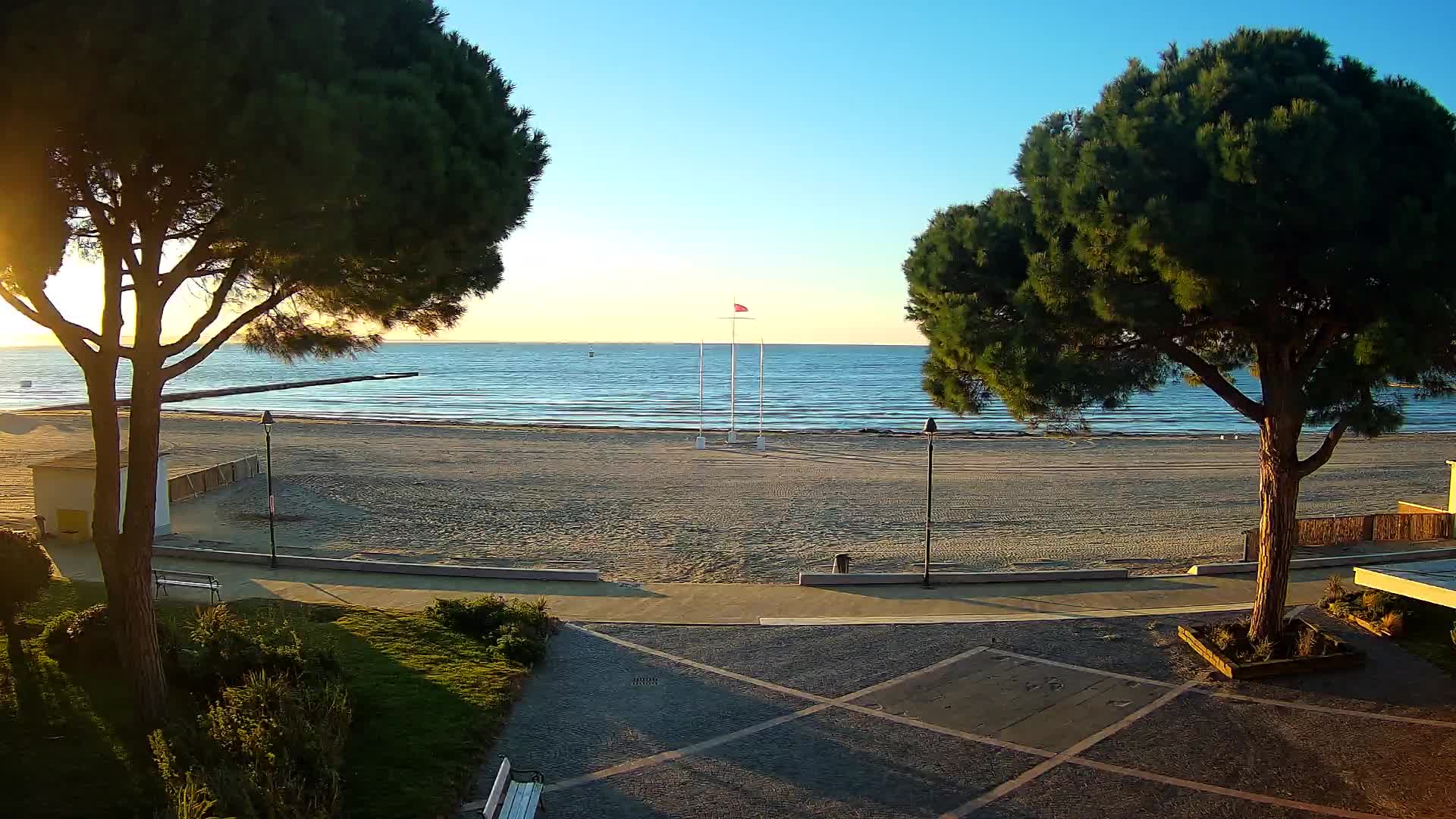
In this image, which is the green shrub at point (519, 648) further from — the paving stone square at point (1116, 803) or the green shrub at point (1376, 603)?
the green shrub at point (1376, 603)

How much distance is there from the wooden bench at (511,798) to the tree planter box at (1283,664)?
26.3 feet

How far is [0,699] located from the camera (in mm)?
8289

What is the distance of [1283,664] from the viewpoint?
34.6ft

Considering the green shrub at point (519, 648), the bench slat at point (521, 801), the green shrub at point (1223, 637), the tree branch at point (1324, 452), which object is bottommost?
the green shrub at point (519, 648)

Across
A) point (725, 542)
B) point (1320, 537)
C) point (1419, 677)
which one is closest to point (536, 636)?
point (725, 542)

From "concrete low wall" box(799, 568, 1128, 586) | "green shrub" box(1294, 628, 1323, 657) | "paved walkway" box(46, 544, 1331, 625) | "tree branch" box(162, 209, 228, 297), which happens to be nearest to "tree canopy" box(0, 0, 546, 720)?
"tree branch" box(162, 209, 228, 297)

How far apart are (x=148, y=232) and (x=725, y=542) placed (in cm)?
1438

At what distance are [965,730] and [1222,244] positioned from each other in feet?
17.7

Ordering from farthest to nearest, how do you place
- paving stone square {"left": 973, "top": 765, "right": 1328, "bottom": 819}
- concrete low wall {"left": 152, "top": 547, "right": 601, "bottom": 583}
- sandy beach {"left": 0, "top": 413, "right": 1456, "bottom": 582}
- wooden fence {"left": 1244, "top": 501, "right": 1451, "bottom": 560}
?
sandy beach {"left": 0, "top": 413, "right": 1456, "bottom": 582} < wooden fence {"left": 1244, "top": 501, "right": 1451, "bottom": 560} < concrete low wall {"left": 152, "top": 547, "right": 601, "bottom": 583} < paving stone square {"left": 973, "top": 765, "right": 1328, "bottom": 819}

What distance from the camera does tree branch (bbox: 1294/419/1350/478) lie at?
10000 mm

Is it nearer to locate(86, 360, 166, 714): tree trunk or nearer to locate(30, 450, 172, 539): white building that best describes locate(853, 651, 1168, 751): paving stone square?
locate(86, 360, 166, 714): tree trunk

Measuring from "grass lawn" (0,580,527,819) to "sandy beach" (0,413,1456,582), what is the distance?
6459mm

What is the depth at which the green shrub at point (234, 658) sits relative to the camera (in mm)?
8836

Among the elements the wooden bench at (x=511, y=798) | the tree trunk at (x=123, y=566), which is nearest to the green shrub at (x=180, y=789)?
the tree trunk at (x=123, y=566)
